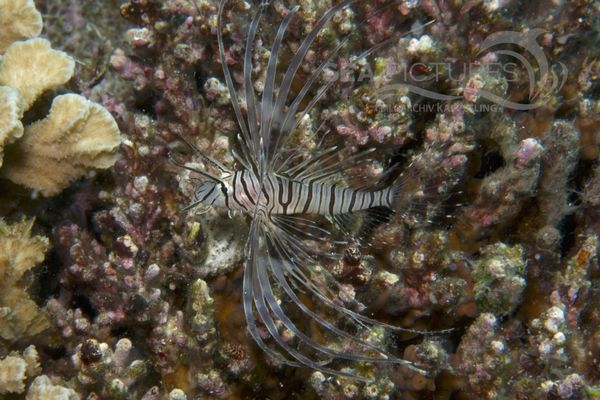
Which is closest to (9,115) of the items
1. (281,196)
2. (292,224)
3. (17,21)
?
(17,21)

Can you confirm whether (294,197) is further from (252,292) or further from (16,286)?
(16,286)

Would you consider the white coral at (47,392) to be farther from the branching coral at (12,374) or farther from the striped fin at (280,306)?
the striped fin at (280,306)

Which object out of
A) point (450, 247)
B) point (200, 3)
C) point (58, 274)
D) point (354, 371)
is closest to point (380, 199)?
point (450, 247)

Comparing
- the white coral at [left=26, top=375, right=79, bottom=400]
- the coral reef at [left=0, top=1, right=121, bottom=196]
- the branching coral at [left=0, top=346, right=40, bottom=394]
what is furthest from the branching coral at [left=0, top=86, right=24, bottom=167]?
the white coral at [left=26, top=375, right=79, bottom=400]

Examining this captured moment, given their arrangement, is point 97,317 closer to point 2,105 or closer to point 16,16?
point 2,105

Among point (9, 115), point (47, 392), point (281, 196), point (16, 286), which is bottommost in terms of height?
point (16, 286)

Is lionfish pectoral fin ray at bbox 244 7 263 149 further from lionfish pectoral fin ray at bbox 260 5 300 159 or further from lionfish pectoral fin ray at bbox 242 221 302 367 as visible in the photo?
lionfish pectoral fin ray at bbox 242 221 302 367
